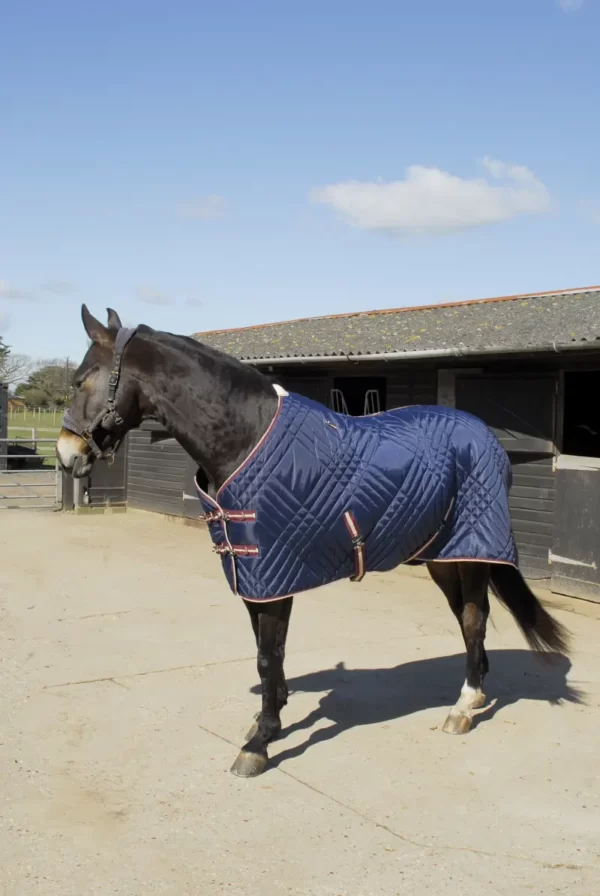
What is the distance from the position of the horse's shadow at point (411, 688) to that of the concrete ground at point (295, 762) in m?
0.02

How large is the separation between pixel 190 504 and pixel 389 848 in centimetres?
987

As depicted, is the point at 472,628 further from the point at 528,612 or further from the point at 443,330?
the point at 443,330

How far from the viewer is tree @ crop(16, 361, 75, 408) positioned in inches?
2044

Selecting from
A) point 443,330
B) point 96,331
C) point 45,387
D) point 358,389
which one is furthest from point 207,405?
point 45,387

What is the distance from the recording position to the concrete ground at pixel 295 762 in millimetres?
2881

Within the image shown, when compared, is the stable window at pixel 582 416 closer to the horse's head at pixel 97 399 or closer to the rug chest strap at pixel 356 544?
the rug chest strap at pixel 356 544

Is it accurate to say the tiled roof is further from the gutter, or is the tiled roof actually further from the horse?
the horse

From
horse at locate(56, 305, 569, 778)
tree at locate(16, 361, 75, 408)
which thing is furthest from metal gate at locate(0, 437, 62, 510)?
tree at locate(16, 361, 75, 408)

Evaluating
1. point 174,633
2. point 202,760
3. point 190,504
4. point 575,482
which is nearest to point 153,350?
point 202,760

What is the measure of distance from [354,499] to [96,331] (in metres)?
1.35

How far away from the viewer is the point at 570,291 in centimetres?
1072

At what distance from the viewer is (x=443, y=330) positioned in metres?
9.91

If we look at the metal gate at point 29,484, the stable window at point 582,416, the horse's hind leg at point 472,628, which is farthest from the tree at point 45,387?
the horse's hind leg at point 472,628

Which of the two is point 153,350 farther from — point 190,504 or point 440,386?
point 190,504
